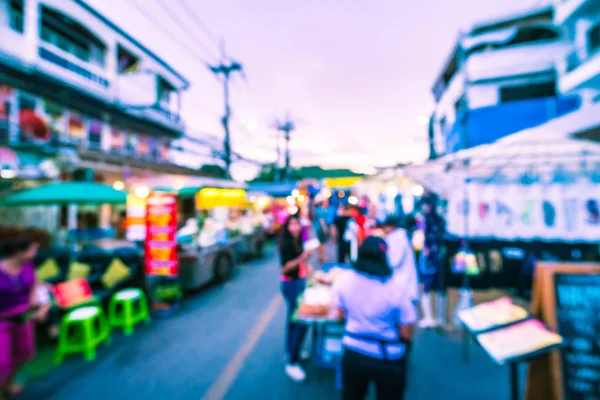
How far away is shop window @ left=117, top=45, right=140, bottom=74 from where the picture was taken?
16678 millimetres

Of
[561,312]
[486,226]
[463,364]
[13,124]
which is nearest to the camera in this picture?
[561,312]

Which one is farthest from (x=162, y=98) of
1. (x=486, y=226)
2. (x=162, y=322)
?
(x=486, y=226)

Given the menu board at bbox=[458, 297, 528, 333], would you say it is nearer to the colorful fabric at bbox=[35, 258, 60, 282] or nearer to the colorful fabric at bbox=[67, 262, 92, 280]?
the colorful fabric at bbox=[67, 262, 92, 280]

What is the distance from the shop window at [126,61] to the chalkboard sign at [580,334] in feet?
66.0

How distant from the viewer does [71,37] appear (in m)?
13.7

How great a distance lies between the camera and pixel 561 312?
2.23 m

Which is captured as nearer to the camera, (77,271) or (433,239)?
(433,239)

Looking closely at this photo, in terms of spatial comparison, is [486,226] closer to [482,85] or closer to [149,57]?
[482,85]

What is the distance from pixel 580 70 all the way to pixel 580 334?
13989mm

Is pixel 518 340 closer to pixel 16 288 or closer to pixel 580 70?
pixel 16 288

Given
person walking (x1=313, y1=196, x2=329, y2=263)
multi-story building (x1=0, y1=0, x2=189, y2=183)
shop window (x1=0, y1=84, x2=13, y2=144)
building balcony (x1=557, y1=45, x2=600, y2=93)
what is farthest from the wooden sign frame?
shop window (x1=0, y1=84, x2=13, y2=144)

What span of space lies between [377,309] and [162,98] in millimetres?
22111

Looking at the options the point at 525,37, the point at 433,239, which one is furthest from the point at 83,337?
the point at 525,37

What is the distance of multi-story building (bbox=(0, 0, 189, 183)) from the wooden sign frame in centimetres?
998
